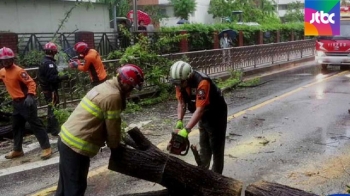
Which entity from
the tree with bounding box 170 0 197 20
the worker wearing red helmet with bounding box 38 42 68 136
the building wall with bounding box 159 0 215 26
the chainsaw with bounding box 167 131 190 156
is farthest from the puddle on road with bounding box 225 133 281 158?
the building wall with bounding box 159 0 215 26

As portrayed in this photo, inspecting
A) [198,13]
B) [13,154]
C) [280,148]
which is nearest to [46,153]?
[13,154]

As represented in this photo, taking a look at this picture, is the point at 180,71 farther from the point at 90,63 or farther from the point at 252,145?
the point at 90,63

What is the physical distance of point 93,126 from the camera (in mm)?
4141

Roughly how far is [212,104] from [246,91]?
826 cm

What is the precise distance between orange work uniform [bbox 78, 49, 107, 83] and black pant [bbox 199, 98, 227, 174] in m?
3.81

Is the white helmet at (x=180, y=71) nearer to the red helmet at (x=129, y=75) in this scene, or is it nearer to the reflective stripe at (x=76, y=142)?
the red helmet at (x=129, y=75)

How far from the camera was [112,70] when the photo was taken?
10484 mm

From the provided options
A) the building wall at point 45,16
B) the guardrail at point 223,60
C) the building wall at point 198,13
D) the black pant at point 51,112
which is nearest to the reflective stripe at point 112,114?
the black pant at point 51,112

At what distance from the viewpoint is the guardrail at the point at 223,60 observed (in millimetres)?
9668

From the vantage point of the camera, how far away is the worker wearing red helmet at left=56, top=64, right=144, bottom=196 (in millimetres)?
4051

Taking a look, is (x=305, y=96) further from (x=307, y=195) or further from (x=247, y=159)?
(x=307, y=195)

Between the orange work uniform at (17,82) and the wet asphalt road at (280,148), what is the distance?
4.14 ft

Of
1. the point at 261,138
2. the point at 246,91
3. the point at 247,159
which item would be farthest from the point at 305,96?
the point at 247,159

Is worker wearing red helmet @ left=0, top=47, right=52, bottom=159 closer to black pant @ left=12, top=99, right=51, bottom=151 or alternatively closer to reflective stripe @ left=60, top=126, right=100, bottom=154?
black pant @ left=12, top=99, right=51, bottom=151
